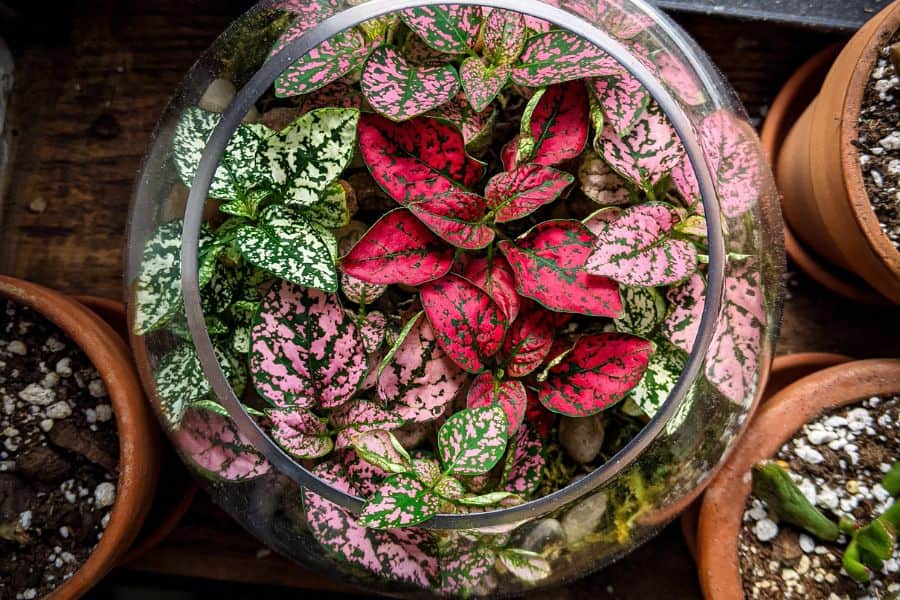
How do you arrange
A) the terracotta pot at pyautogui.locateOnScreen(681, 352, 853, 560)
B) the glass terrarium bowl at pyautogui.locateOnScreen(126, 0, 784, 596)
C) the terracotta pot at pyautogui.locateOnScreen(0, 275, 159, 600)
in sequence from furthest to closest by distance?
the terracotta pot at pyautogui.locateOnScreen(681, 352, 853, 560) < the terracotta pot at pyautogui.locateOnScreen(0, 275, 159, 600) < the glass terrarium bowl at pyautogui.locateOnScreen(126, 0, 784, 596)

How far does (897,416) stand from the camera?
3.29 feet

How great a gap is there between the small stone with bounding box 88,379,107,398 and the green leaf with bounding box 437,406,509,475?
0.52m

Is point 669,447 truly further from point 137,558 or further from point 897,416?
point 137,558

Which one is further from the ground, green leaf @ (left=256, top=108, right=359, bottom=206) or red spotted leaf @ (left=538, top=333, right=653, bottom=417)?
green leaf @ (left=256, top=108, right=359, bottom=206)

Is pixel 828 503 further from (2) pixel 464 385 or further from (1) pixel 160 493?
(1) pixel 160 493

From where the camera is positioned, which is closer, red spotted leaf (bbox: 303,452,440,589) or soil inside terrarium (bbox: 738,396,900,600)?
red spotted leaf (bbox: 303,452,440,589)

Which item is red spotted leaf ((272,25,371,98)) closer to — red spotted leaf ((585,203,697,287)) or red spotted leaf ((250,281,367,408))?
red spotted leaf ((250,281,367,408))

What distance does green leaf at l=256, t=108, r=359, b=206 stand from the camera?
78 centimetres

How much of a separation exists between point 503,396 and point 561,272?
153 millimetres

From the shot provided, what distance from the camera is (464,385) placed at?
894 mm

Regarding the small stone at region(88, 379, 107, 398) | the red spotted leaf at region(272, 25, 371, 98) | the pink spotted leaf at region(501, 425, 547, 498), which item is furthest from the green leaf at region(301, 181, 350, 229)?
the small stone at region(88, 379, 107, 398)

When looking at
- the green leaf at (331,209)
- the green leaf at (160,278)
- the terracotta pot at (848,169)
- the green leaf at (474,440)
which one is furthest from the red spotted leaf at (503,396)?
the terracotta pot at (848,169)

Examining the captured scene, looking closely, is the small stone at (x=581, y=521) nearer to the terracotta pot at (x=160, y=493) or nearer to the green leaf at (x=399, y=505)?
the green leaf at (x=399, y=505)

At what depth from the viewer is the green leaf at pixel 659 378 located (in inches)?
32.3
